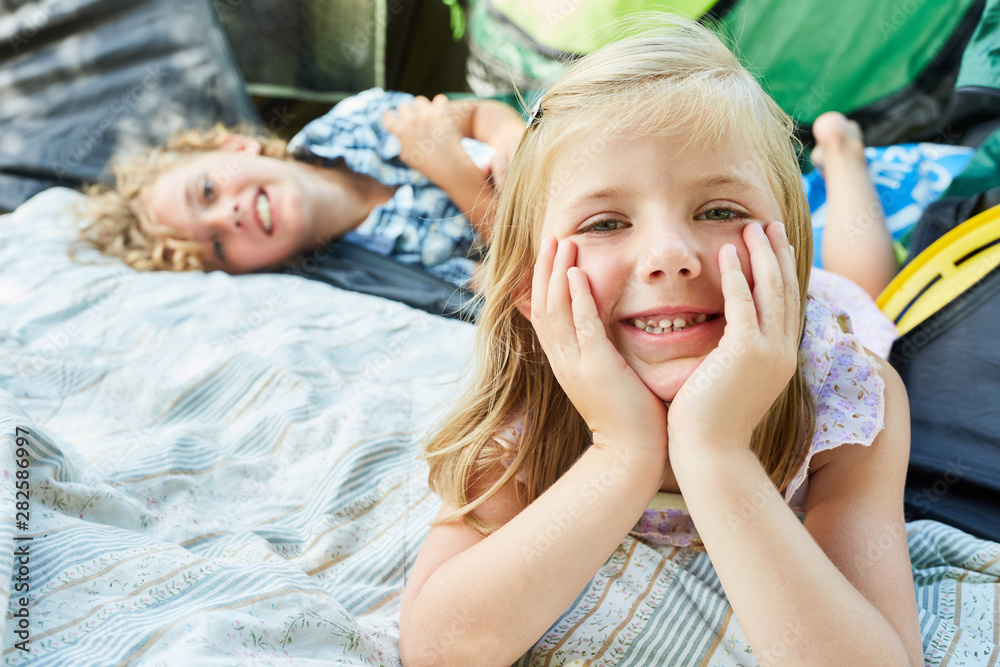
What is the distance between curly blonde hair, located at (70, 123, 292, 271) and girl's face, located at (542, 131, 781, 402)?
4.22 ft

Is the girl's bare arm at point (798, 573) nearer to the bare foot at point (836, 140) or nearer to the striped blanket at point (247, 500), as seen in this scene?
the striped blanket at point (247, 500)

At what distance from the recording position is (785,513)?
0.57 m

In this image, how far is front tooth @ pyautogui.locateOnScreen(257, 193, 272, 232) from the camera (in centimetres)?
170

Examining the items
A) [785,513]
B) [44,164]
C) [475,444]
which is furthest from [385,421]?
[44,164]

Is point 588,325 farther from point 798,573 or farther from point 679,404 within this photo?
point 798,573

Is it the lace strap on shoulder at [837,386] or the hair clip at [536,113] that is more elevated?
the hair clip at [536,113]

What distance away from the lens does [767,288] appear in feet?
1.96

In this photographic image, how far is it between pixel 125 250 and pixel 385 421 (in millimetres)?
985

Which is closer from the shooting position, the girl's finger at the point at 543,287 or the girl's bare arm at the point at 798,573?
the girl's bare arm at the point at 798,573

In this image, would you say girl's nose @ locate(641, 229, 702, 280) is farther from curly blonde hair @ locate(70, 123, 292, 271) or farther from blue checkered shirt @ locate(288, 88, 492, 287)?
curly blonde hair @ locate(70, 123, 292, 271)

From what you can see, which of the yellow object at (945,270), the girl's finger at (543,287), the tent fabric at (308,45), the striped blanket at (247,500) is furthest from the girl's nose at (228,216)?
the yellow object at (945,270)

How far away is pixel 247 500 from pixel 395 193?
1100 millimetres

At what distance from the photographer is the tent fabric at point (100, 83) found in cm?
194

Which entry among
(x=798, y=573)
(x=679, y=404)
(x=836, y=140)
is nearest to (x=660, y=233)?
(x=679, y=404)
